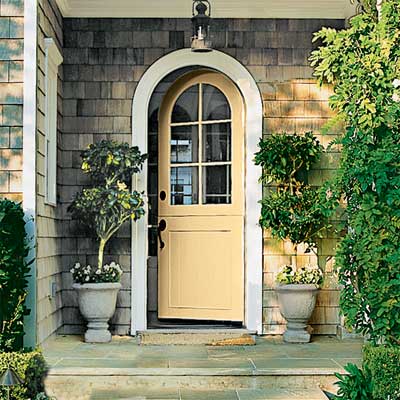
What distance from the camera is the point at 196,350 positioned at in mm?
6551

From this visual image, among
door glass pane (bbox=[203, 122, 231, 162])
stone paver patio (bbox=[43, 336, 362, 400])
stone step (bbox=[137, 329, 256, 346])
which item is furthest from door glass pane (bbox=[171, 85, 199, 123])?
stone paver patio (bbox=[43, 336, 362, 400])

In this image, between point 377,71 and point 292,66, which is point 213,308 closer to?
point 292,66

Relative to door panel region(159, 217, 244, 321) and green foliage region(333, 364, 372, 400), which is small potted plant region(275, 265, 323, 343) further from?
green foliage region(333, 364, 372, 400)

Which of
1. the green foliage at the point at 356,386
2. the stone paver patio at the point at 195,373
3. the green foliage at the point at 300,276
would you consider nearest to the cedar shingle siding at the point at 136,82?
the green foliage at the point at 300,276

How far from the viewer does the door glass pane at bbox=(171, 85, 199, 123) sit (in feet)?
24.8

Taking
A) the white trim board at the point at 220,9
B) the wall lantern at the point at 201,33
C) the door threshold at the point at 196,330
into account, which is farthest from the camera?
the white trim board at the point at 220,9

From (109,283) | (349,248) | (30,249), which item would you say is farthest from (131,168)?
(349,248)

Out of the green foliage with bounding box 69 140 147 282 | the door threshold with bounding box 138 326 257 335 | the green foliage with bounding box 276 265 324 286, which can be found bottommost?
the door threshold with bounding box 138 326 257 335

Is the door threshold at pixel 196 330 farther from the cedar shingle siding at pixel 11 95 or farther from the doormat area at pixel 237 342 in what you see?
the cedar shingle siding at pixel 11 95

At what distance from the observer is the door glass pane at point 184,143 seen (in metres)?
7.55

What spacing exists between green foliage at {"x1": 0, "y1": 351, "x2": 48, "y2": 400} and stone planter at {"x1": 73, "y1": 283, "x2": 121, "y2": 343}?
158 cm

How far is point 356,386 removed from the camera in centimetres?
458

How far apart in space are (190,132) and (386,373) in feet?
12.0

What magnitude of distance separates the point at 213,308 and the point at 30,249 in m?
2.23
